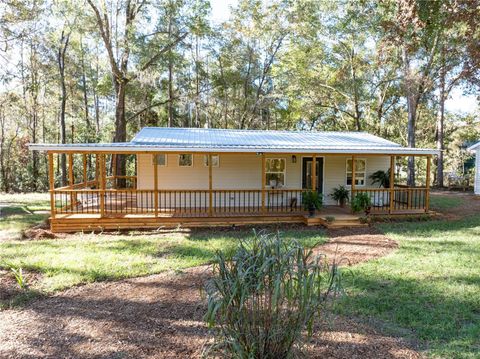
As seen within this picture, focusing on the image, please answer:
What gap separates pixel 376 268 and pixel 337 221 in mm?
4239

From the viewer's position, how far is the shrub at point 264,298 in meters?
2.92

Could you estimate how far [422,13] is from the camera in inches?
362

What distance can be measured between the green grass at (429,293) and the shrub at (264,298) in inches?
78.4

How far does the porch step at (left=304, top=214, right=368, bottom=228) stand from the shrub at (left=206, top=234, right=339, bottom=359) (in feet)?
26.4

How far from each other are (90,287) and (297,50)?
75.4 ft

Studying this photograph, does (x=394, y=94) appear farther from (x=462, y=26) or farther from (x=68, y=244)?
(x=68, y=244)

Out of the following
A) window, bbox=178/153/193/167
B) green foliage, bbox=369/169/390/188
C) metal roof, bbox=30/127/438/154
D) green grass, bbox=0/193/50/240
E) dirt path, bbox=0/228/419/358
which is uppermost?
metal roof, bbox=30/127/438/154

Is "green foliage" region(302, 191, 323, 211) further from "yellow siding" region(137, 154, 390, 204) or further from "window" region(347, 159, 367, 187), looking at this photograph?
"window" region(347, 159, 367, 187)

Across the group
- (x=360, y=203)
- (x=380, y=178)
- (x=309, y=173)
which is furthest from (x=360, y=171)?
(x=360, y=203)

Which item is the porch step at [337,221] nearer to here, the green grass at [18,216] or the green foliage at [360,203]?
the green foliage at [360,203]

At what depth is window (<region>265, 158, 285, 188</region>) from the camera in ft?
44.5

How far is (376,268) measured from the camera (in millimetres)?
6812

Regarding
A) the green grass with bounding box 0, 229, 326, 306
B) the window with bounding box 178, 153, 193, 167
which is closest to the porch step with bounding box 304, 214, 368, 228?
the green grass with bounding box 0, 229, 326, 306

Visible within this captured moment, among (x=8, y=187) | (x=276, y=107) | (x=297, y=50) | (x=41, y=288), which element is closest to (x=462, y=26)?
(x=297, y=50)
